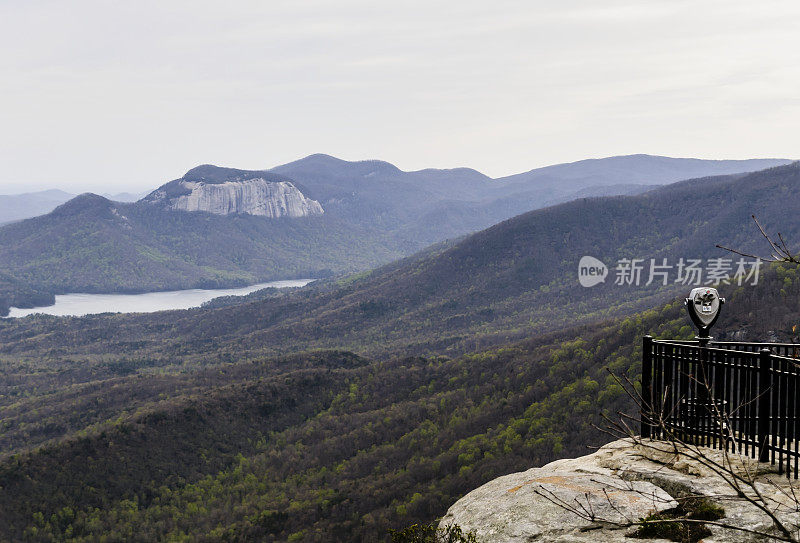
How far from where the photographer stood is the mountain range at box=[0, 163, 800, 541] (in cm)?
4194

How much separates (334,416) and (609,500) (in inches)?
2301

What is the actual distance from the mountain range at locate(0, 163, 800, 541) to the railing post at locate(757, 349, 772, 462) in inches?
144

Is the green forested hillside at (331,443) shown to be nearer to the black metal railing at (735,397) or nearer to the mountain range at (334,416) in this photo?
the mountain range at (334,416)

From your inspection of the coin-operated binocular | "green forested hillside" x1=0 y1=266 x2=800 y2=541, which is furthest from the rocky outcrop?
"green forested hillside" x1=0 y1=266 x2=800 y2=541

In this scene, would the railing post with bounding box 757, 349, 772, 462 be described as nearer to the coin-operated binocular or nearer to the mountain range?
the coin-operated binocular

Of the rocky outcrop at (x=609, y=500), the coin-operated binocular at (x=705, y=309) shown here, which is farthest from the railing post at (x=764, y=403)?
the coin-operated binocular at (x=705, y=309)

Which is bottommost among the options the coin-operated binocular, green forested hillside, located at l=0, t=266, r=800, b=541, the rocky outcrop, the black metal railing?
green forested hillside, located at l=0, t=266, r=800, b=541

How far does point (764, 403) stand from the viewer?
28.9 feet

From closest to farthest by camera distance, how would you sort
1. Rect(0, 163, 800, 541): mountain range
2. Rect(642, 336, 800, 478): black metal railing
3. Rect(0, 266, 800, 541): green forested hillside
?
Rect(642, 336, 800, 478): black metal railing
Rect(0, 266, 800, 541): green forested hillside
Rect(0, 163, 800, 541): mountain range

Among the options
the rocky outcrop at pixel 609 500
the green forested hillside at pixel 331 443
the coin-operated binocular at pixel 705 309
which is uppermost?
the coin-operated binocular at pixel 705 309

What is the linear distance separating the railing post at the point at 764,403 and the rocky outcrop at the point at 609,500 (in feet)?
0.80

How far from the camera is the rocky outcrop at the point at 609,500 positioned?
24.6 ft

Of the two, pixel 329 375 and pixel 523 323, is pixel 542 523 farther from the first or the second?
pixel 523 323

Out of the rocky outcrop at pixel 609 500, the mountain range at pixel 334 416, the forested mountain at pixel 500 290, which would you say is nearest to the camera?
the rocky outcrop at pixel 609 500
